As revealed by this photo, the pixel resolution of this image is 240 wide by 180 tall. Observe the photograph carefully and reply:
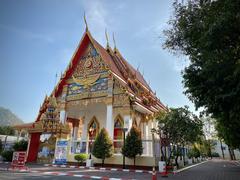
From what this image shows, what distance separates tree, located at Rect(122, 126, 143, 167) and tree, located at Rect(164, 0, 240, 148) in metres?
5.90

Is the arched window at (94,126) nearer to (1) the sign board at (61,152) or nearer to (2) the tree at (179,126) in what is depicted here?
(1) the sign board at (61,152)

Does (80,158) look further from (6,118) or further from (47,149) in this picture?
(6,118)

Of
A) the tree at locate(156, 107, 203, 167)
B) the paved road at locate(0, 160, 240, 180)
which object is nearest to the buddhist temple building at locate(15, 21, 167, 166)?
the tree at locate(156, 107, 203, 167)

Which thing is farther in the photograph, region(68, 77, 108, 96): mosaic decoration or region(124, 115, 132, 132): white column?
region(68, 77, 108, 96): mosaic decoration

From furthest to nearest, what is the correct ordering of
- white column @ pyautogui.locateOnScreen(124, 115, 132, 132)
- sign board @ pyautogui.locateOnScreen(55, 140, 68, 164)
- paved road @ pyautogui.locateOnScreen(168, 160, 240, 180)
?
white column @ pyautogui.locateOnScreen(124, 115, 132, 132) < sign board @ pyautogui.locateOnScreen(55, 140, 68, 164) < paved road @ pyautogui.locateOnScreen(168, 160, 240, 180)

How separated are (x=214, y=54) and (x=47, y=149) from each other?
1338 cm

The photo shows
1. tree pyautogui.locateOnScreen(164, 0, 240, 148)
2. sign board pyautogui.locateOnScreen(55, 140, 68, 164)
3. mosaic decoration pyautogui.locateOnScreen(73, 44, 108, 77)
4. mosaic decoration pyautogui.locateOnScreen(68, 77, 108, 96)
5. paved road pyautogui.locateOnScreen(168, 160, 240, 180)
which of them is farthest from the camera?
mosaic decoration pyautogui.locateOnScreen(73, 44, 108, 77)

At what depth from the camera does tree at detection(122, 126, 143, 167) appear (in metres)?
12.6

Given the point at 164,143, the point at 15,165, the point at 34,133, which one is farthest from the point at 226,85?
the point at 34,133

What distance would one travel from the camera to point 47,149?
15172 millimetres

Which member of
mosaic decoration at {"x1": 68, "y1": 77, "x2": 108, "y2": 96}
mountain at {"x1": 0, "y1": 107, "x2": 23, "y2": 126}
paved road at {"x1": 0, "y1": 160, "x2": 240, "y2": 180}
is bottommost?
paved road at {"x1": 0, "y1": 160, "x2": 240, "y2": 180}

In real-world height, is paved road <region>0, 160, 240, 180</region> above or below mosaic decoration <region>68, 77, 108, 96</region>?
below

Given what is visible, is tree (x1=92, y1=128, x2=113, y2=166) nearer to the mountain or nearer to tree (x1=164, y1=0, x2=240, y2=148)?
tree (x1=164, y1=0, x2=240, y2=148)

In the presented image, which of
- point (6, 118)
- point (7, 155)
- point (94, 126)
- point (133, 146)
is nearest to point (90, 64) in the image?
point (94, 126)
